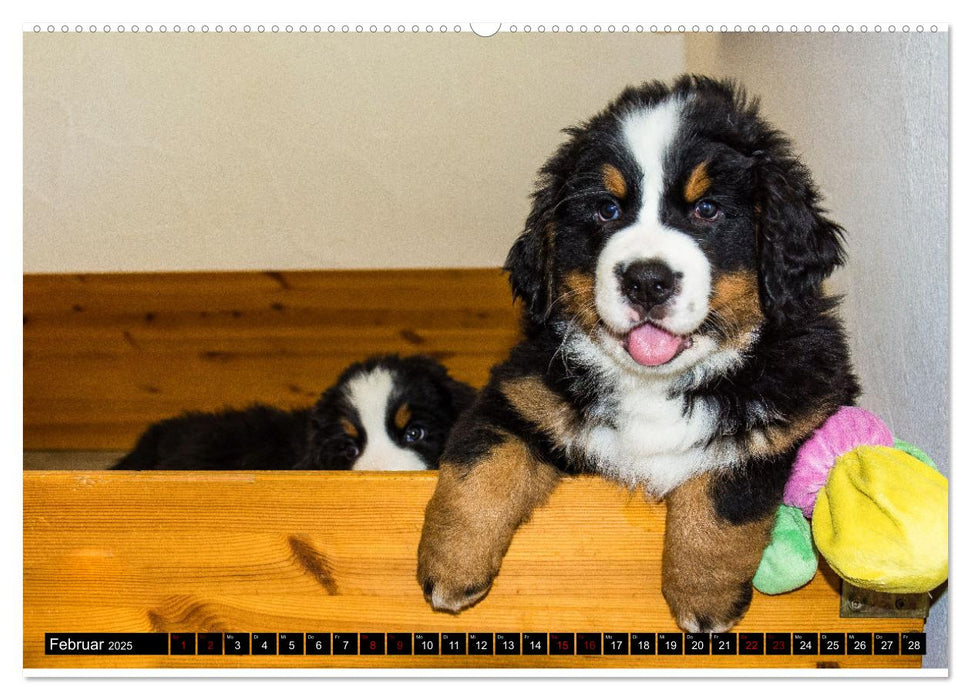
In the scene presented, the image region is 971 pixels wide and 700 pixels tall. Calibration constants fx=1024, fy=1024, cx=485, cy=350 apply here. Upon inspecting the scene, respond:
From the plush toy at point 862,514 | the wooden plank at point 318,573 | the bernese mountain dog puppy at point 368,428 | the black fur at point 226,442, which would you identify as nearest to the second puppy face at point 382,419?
the bernese mountain dog puppy at point 368,428

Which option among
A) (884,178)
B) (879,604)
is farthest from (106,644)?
(884,178)

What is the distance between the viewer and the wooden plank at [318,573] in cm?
180

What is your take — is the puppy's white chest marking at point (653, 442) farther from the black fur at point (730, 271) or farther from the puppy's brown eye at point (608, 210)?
the puppy's brown eye at point (608, 210)

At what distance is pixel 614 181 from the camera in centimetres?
179

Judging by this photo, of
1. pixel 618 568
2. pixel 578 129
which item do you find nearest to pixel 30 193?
pixel 578 129

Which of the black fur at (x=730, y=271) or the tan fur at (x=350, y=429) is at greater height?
the black fur at (x=730, y=271)

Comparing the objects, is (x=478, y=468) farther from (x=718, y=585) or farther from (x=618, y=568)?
(x=718, y=585)

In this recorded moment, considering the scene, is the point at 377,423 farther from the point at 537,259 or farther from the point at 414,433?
the point at 537,259

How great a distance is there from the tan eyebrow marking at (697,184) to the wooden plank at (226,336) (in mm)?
2012

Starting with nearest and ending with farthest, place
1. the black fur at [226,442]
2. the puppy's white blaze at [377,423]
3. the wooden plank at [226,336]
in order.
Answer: the puppy's white blaze at [377,423] < the black fur at [226,442] < the wooden plank at [226,336]

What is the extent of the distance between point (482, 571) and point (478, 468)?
18 cm

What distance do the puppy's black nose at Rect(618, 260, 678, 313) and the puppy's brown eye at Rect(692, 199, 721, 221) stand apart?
0.17 meters

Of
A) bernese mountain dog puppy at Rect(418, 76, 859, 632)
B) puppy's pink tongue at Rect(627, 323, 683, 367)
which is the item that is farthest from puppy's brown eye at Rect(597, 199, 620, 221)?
puppy's pink tongue at Rect(627, 323, 683, 367)

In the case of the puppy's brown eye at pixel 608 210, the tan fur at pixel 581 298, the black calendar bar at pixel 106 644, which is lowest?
the black calendar bar at pixel 106 644
